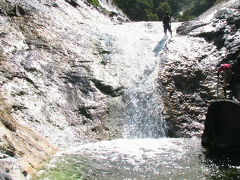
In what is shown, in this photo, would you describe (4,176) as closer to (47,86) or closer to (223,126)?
(223,126)

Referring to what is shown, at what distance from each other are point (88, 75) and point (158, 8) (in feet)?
281

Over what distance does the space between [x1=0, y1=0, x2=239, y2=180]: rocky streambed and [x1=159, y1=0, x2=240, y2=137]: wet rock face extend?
66mm

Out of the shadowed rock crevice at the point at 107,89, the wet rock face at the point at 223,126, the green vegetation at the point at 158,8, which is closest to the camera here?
the wet rock face at the point at 223,126

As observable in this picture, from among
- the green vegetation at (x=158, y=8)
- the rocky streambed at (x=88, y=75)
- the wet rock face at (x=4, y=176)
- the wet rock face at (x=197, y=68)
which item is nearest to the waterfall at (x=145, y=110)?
the rocky streambed at (x=88, y=75)

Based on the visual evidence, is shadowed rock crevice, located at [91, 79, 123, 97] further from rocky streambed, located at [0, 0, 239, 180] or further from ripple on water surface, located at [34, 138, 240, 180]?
ripple on water surface, located at [34, 138, 240, 180]

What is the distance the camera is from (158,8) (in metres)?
105

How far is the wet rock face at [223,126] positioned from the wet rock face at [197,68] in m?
3.03

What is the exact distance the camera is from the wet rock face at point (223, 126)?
17.0m

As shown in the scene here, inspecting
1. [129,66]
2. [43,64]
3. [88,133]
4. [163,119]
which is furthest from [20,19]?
[163,119]

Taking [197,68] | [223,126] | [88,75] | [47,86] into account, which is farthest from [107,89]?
[223,126]

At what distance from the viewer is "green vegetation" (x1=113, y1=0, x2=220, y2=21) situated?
306 feet

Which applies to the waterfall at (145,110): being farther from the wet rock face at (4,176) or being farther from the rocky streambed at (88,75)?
the wet rock face at (4,176)

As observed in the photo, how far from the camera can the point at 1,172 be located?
10.8 metres

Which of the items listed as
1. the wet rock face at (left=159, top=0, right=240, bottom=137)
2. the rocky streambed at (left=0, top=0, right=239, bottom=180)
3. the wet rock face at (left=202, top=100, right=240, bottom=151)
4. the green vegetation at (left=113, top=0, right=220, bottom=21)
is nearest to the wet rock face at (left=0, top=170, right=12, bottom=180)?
the rocky streambed at (left=0, top=0, right=239, bottom=180)
